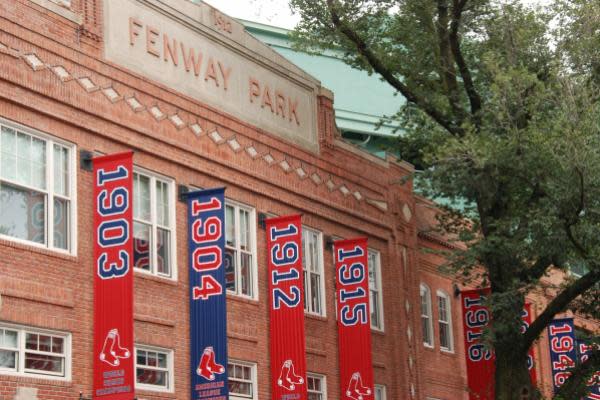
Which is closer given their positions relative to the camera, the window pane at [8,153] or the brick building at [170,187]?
the window pane at [8,153]

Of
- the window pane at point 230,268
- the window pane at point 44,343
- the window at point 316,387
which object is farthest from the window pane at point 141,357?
the window at point 316,387

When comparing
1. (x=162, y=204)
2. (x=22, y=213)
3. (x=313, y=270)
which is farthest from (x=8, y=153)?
(x=313, y=270)

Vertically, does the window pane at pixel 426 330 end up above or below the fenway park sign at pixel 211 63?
below

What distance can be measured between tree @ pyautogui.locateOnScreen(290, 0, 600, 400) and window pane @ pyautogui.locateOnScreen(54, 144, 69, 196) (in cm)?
768

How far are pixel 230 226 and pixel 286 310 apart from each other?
2.07 m

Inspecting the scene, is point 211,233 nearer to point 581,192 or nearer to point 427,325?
point 581,192

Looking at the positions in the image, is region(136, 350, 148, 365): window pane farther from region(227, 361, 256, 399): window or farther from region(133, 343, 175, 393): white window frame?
region(227, 361, 256, 399): window

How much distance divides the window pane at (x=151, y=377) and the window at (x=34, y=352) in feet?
6.13

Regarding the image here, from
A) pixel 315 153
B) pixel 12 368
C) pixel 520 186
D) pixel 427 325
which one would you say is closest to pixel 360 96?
pixel 427 325

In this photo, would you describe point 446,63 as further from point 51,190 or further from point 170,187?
point 51,190

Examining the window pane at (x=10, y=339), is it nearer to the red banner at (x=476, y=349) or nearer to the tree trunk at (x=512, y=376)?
the tree trunk at (x=512, y=376)

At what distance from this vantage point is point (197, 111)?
25609 millimetres

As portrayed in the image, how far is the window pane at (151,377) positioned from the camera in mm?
22672

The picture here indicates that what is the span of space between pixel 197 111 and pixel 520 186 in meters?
6.89
